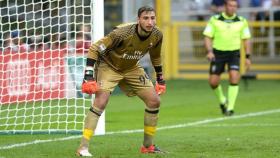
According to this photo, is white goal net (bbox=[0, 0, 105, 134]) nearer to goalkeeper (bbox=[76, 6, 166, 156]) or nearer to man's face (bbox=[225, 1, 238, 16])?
goalkeeper (bbox=[76, 6, 166, 156])

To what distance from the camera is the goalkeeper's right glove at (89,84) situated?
10.5 m

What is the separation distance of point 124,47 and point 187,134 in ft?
9.89

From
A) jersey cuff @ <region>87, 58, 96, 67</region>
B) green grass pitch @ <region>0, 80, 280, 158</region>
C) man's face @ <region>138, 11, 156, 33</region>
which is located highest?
man's face @ <region>138, 11, 156, 33</region>

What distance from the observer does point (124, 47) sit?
11016mm

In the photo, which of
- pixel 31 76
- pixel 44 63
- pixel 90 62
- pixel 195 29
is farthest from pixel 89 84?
pixel 195 29

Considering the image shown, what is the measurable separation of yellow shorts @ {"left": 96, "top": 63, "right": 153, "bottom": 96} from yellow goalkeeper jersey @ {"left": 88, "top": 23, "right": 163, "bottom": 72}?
73mm

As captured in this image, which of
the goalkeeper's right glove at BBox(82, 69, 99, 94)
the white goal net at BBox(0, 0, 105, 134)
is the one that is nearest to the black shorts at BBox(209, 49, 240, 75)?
the white goal net at BBox(0, 0, 105, 134)

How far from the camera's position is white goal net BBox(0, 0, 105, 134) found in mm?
Result: 14617

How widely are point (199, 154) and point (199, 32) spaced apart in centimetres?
1796

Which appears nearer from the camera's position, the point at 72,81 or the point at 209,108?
the point at 72,81

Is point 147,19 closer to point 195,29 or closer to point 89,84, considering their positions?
point 89,84

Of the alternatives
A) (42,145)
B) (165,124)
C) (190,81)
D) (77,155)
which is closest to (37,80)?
(165,124)

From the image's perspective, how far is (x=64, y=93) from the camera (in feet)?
49.6

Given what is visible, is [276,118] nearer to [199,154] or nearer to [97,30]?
[97,30]
